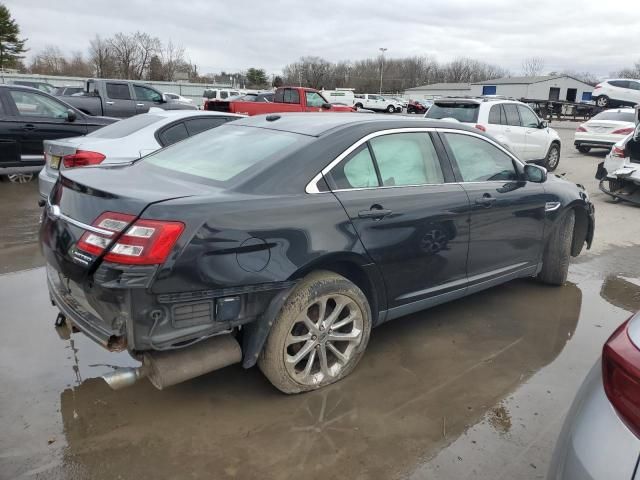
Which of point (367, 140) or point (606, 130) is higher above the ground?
point (367, 140)

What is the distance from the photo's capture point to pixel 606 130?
14.9 m

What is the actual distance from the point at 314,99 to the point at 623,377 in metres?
15.3

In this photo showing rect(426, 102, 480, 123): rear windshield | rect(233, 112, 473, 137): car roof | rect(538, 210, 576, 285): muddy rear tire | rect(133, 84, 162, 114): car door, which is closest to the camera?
rect(233, 112, 473, 137): car roof

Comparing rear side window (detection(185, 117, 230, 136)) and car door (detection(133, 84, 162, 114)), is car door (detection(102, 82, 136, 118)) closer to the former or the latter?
car door (detection(133, 84, 162, 114))

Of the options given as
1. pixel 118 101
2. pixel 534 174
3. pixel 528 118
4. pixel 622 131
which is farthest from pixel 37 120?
pixel 622 131

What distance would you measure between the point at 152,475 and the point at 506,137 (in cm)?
1017

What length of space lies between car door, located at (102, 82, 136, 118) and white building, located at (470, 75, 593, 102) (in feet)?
178

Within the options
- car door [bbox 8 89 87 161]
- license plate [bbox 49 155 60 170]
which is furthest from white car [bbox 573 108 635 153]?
license plate [bbox 49 155 60 170]

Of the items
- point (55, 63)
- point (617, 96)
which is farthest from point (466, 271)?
point (55, 63)

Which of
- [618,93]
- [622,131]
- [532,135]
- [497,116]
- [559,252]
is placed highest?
[618,93]

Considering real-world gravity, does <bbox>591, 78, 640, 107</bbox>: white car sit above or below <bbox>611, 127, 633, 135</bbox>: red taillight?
above

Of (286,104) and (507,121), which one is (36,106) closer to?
(286,104)

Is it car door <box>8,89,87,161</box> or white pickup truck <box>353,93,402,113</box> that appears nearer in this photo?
car door <box>8,89,87,161</box>

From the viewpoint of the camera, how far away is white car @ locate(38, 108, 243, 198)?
5.54 metres
